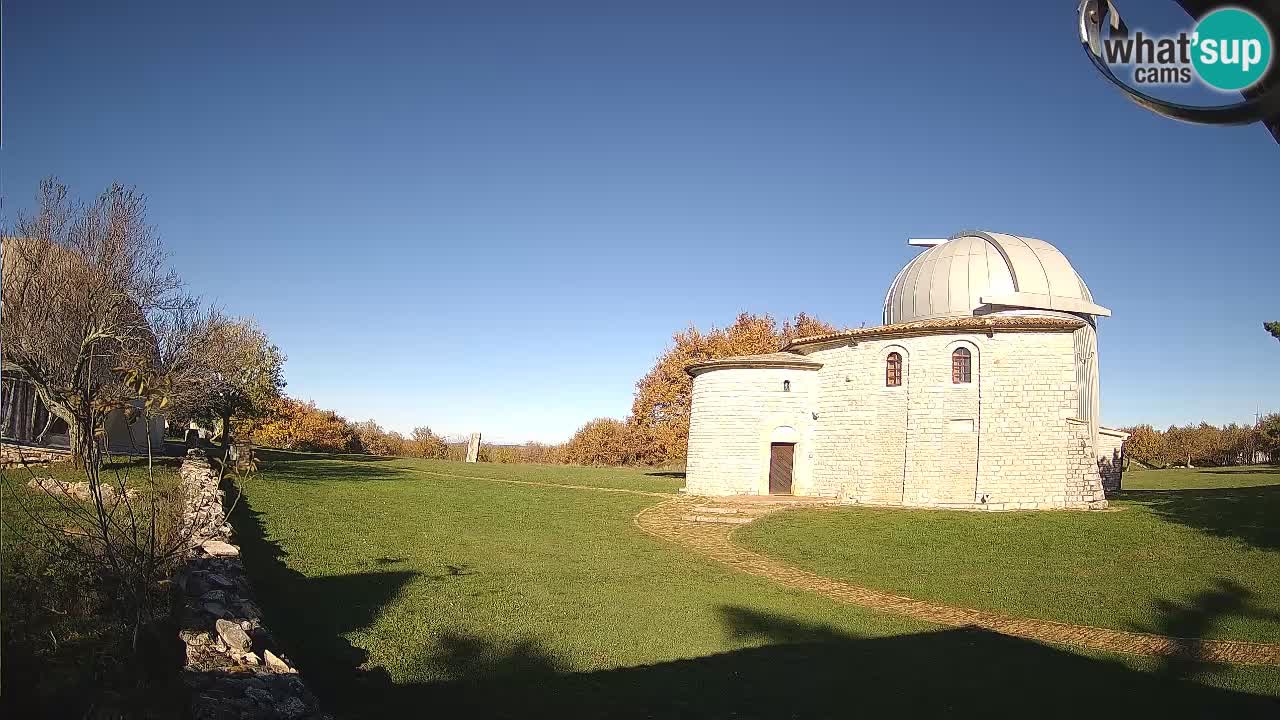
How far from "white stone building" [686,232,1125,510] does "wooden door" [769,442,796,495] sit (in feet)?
0.12

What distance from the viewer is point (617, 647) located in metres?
8.00

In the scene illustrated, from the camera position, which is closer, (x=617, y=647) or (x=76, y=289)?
(x=617, y=647)

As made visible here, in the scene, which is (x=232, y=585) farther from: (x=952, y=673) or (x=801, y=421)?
(x=801, y=421)

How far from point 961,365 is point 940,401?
51.5 inches

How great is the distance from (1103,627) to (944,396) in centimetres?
1307

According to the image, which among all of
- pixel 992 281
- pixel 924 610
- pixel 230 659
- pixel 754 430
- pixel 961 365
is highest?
pixel 992 281

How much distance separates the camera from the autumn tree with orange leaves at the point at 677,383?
46.2 m

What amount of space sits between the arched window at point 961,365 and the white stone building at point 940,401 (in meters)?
0.04

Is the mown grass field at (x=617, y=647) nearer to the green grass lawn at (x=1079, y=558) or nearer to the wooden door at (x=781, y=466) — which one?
the green grass lawn at (x=1079, y=558)

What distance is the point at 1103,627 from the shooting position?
10016mm

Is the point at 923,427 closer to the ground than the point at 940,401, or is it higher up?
closer to the ground

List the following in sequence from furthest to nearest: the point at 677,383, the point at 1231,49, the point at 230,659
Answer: the point at 677,383 < the point at 230,659 < the point at 1231,49
